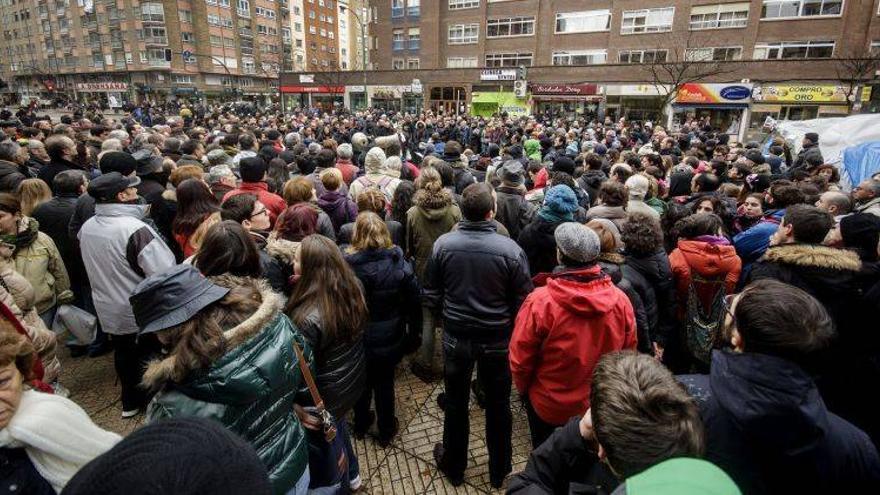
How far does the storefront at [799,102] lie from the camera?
24.1 metres

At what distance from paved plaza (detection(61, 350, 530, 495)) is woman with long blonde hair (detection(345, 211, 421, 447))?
0.42m

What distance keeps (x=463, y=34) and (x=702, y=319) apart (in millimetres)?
39580

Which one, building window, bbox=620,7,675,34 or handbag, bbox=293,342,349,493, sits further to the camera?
building window, bbox=620,7,675,34

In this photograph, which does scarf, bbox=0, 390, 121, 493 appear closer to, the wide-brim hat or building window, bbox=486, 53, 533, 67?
the wide-brim hat

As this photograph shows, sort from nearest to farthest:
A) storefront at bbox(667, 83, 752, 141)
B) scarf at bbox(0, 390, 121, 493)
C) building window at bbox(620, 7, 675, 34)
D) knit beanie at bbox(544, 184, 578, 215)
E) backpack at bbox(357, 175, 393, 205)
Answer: scarf at bbox(0, 390, 121, 493) → knit beanie at bbox(544, 184, 578, 215) → backpack at bbox(357, 175, 393, 205) → storefront at bbox(667, 83, 752, 141) → building window at bbox(620, 7, 675, 34)

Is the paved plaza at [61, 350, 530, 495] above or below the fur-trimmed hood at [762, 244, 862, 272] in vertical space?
below

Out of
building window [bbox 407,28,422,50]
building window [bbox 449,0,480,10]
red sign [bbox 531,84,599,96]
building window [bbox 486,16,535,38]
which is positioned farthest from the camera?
building window [bbox 407,28,422,50]

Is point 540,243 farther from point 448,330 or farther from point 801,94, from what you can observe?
point 801,94

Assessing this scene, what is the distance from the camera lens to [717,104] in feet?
86.5

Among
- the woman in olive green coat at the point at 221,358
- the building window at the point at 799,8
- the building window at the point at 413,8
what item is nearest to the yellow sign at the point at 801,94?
the building window at the point at 799,8

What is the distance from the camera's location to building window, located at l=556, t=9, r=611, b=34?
31359mm

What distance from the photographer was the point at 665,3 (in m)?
29.0

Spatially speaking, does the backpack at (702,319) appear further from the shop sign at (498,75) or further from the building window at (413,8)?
the building window at (413,8)

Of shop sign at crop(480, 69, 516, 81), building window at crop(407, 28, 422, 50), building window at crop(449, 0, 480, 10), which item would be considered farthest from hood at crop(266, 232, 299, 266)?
building window at crop(407, 28, 422, 50)
